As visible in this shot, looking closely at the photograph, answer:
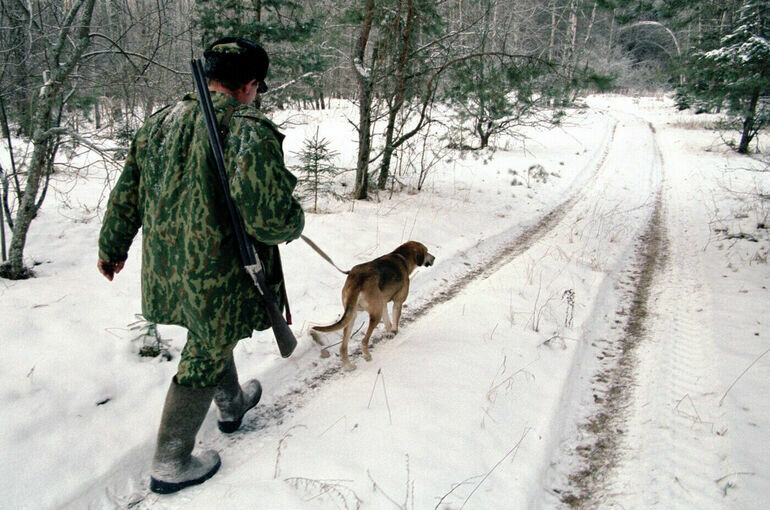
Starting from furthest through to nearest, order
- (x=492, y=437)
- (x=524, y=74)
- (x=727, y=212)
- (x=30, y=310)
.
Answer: (x=727, y=212) → (x=524, y=74) → (x=30, y=310) → (x=492, y=437)

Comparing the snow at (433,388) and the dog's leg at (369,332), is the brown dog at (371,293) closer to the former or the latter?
the dog's leg at (369,332)

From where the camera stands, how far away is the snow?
2416mm

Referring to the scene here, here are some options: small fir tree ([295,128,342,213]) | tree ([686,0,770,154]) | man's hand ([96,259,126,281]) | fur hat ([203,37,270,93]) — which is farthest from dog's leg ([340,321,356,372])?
tree ([686,0,770,154])

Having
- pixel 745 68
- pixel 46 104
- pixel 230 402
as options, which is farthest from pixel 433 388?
pixel 745 68

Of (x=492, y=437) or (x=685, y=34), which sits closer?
(x=492, y=437)

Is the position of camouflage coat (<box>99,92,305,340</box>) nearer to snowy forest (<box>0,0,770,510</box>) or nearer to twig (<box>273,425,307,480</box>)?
snowy forest (<box>0,0,770,510</box>)

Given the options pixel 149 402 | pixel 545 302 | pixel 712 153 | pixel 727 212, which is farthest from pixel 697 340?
pixel 712 153

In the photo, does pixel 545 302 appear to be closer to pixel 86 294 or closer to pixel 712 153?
pixel 86 294

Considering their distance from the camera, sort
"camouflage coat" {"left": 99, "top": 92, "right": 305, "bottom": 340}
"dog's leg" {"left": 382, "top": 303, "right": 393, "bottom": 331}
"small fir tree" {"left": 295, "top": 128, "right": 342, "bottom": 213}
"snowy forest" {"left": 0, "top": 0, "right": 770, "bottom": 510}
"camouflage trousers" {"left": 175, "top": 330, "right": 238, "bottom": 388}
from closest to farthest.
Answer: "camouflage coat" {"left": 99, "top": 92, "right": 305, "bottom": 340} < "camouflage trousers" {"left": 175, "top": 330, "right": 238, "bottom": 388} < "snowy forest" {"left": 0, "top": 0, "right": 770, "bottom": 510} < "dog's leg" {"left": 382, "top": 303, "right": 393, "bottom": 331} < "small fir tree" {"left": 295, "top": 128, "right": 342, "bottom": 213}

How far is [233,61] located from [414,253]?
2845 millimetres

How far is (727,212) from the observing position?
10.2 metres

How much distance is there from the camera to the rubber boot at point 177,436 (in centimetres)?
226

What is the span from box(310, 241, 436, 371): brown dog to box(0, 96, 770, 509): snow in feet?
0.71

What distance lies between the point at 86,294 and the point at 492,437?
425 centimetres
